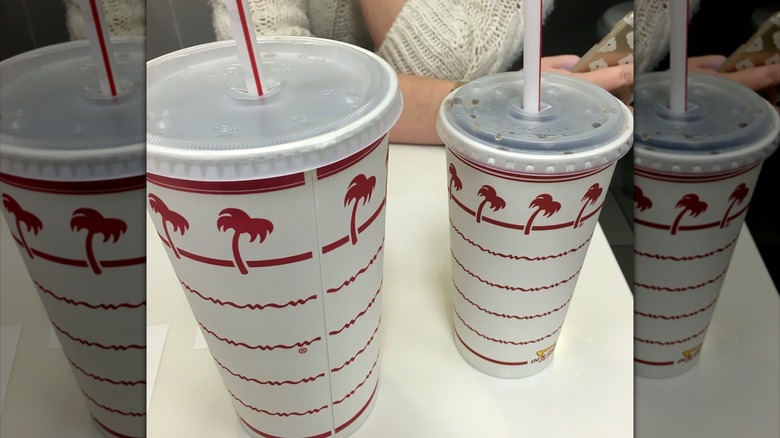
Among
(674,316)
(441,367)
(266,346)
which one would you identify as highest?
(674,316)

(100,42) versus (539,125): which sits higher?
(100,42)

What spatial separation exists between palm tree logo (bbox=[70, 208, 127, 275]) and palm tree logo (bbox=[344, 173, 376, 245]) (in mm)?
184

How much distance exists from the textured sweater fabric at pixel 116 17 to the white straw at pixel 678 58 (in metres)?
0.23

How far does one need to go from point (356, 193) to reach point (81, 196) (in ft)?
0.66

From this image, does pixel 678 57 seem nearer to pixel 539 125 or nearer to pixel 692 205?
pixel 692 205

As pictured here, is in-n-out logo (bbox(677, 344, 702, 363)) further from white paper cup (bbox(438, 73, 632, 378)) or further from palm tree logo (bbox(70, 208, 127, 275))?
palm tree logo (bbox(70, 208, 127, 275))

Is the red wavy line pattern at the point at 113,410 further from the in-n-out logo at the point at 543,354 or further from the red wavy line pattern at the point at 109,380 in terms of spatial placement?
the in-n-out logo at the point at 543,354

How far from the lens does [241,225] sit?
1.22 ft

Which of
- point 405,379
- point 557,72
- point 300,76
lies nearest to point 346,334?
point 405,379

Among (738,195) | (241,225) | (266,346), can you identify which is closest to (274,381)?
(266,346)

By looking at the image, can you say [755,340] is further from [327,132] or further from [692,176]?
[327,132]

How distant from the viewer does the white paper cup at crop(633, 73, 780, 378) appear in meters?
0.22

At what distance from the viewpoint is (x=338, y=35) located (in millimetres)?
531

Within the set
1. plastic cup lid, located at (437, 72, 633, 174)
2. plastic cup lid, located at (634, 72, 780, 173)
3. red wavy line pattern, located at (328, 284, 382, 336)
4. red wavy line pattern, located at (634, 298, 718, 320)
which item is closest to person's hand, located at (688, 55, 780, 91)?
plastic cup lid, located at (634, 72, 780, 173)
